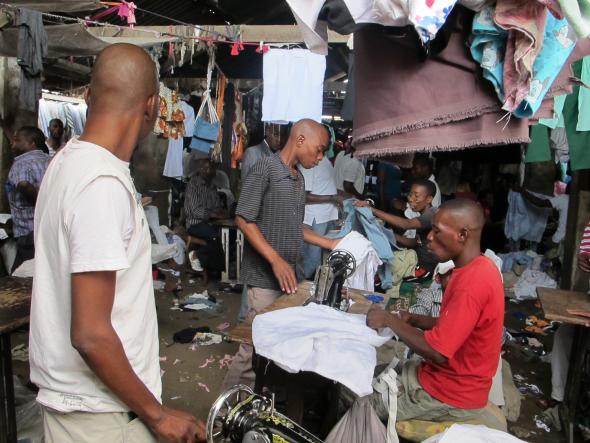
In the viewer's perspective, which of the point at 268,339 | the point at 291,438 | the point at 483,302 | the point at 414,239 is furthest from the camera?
the point at 414,239

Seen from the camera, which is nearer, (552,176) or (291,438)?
(291,438)

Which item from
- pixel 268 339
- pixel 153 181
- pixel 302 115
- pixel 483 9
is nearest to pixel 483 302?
pixel 268 339

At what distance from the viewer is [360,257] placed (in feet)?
11.0

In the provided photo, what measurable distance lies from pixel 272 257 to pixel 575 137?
3586 mm

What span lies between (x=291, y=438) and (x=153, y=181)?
343 inches

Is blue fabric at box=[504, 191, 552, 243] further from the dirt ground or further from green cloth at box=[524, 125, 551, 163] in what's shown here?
green cloth at box=[524, 125, 551, 163]

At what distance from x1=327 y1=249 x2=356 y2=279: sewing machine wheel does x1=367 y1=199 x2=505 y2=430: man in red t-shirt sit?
1.65 feet

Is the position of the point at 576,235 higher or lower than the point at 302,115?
lower

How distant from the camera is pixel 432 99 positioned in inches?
54.9

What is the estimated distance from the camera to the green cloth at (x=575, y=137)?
4418 millimetres

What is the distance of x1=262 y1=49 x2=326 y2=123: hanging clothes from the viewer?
4.47 m

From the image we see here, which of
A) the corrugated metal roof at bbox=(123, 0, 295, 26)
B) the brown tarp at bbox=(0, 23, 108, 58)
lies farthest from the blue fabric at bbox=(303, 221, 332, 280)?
the corrugated metal roof at bbox=(123, 0, 295, 26)

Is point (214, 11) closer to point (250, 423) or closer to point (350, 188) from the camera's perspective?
point (350, 188)

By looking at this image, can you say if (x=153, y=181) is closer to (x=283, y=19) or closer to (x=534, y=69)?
(x=283, y=19)
